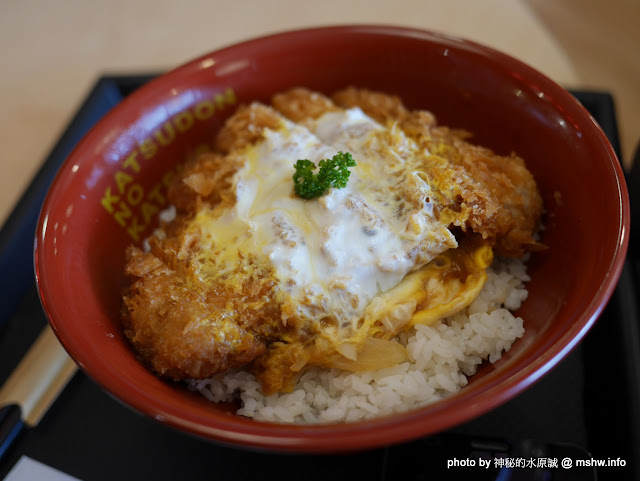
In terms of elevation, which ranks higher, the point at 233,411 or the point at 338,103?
the point at 338,103

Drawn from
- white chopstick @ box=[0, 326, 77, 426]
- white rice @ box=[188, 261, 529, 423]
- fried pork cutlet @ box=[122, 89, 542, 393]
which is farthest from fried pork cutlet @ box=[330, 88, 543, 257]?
white chopstick @ box=[0, 326, 77, 426]

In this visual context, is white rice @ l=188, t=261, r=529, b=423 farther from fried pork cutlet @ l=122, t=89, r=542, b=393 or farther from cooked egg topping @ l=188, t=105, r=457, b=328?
cooked egg topping @ l=188, t=105, r=457, b=328

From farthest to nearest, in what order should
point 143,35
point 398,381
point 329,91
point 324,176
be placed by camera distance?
point 143,35 < point 329,91 < point 324,176 < point 398,381

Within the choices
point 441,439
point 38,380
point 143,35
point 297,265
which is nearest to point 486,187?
point 297,265

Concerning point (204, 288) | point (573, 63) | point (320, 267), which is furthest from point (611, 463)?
point (573, 63)

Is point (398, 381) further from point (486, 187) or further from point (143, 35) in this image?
point (143, 35)

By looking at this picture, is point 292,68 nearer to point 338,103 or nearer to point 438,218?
point 338,103

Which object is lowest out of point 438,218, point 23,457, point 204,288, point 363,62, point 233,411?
point 23,457
